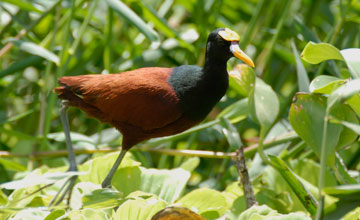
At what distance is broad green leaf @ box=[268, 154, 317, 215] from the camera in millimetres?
1088

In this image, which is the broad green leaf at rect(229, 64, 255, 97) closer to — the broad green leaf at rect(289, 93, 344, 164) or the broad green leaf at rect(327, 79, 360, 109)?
the broad green leaf at rect(289, 93, 344, 164)

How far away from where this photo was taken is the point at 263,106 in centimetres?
121

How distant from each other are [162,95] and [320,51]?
444mm

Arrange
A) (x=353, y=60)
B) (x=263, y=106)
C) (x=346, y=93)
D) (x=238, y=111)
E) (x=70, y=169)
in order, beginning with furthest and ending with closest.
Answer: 1. (x=238, y=111)
2. (x=70, y=169)
3. (x=263, y=106)
4. (x=353, y=60)
5. (x=346, y=93)

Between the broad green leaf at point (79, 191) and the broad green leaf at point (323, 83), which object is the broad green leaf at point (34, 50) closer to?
the broad green leaf at point (79, 191)

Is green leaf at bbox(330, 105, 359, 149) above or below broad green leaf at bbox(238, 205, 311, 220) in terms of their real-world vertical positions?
above

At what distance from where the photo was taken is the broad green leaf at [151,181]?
49.9 inches

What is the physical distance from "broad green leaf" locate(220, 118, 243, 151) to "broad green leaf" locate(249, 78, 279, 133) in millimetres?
117

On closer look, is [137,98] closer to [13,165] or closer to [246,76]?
[246,76]

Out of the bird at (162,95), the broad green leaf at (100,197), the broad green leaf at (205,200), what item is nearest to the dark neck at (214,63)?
the bird at (162,95)

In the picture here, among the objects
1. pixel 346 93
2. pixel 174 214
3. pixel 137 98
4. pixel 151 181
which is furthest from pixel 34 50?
pixel 346 93

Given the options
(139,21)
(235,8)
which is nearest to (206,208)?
(139,21)

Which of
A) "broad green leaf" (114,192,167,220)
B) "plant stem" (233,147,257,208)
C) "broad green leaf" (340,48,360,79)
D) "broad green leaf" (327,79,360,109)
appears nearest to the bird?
"plant stem" (233,147,257,208)

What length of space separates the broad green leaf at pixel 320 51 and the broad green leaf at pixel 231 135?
1.33 ft
